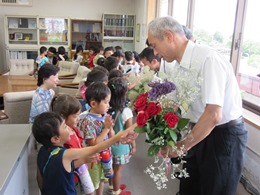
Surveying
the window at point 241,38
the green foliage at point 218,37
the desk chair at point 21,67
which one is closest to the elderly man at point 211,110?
the window at point 241,38

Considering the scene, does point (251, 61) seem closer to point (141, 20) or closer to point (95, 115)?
point (95, 115)

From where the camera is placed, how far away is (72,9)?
7996mm

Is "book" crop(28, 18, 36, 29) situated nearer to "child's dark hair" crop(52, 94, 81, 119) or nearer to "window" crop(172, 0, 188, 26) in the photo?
"window" crop(172, 0, 188, 26)

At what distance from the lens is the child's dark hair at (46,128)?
141cm

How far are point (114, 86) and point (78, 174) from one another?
0.77 m

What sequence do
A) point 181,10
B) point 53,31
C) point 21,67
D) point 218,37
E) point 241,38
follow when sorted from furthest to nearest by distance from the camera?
point 53,31, point 21,67, point 181,10, point 218,37, point 241,38

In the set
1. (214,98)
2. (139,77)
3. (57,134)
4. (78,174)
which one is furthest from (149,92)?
(78,174)

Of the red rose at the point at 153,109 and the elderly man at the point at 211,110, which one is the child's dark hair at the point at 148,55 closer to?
the elderly man at the point at 211,110

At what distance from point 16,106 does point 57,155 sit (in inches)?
66.1

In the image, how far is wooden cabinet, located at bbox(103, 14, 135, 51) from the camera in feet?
25.6

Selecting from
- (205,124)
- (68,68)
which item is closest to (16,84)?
(68,68)

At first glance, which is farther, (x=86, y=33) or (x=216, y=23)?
(x=86, y=33)

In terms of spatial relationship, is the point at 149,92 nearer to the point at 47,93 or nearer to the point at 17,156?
the point at 17,156

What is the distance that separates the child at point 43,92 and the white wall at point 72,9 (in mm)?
5580
